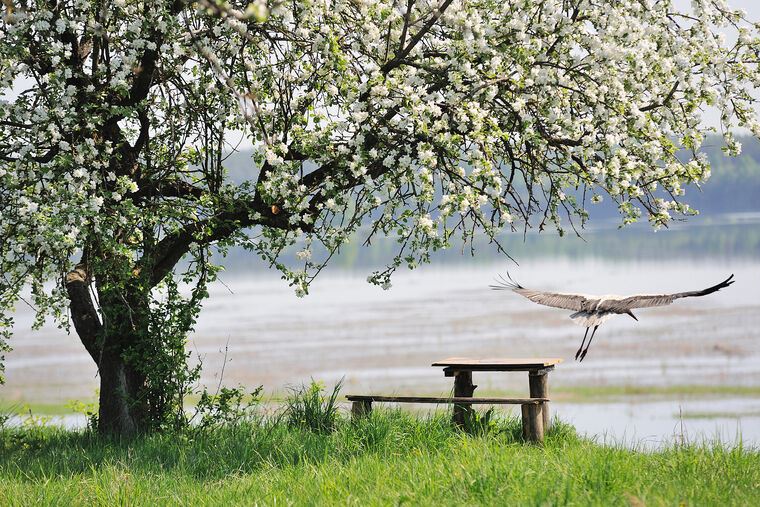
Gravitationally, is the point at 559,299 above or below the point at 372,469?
above

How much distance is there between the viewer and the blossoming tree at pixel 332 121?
33.7 feet

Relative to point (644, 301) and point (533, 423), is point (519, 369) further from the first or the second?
point (644, 301)

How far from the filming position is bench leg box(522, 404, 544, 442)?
1103cm

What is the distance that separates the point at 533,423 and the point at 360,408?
2198 mm

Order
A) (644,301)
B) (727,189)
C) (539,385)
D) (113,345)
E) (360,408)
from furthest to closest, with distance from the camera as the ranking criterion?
1. (727,189)
2. (113,345)
3. (360,408)
4. (539,385)
5. (644,301)

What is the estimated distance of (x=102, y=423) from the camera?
12781mm

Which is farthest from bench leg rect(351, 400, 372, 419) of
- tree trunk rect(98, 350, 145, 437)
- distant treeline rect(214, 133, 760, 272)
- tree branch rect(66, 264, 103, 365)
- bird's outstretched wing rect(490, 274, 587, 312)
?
distant treeline rect(214, 133, 760, 272)

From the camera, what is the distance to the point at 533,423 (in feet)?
36.3

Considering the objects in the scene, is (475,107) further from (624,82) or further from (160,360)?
(160,360)

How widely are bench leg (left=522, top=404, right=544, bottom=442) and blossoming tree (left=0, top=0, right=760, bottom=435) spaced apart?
231cm

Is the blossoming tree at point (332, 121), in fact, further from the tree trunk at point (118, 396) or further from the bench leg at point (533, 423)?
the bench leg at point (533, 423)

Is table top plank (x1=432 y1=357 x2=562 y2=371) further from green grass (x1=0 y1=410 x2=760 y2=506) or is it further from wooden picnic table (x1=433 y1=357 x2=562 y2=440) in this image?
green grass (x1=0 y1=410 x2=760 y2=506)

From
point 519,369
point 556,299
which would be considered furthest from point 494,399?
point 556,299

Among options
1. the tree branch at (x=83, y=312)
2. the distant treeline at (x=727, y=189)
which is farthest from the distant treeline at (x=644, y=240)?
the tree branch at (x=83, y=312)
